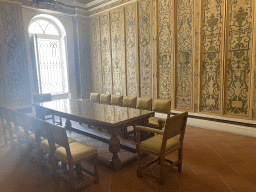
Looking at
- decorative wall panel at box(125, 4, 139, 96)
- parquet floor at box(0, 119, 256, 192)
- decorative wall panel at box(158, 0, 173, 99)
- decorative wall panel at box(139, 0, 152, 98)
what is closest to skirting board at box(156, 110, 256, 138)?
parquet floor at box(0, 119, 256, 192)

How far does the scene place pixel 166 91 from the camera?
17.1ft

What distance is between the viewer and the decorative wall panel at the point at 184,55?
460 cm

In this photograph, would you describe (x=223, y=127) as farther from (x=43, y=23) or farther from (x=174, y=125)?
(x=43, y=23)

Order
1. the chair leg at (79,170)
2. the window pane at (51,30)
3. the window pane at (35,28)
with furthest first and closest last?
the window pane at (51,30)
the window pane at (35,28)
the chair leg at (79,170)

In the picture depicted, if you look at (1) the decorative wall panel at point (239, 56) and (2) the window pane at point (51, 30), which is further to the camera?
(2) the window pane at point (51, 30)

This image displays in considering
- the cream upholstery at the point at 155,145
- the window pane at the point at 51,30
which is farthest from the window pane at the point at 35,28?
the cream upholstery at the point at 155,145

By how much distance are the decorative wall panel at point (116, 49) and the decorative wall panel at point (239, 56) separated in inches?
133

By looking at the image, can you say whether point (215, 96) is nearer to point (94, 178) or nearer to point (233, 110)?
point (233, 110)

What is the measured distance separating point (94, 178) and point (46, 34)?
5995 mm

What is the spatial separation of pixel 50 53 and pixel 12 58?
1.54 metres

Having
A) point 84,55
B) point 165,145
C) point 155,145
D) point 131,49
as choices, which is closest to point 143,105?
point 155,145

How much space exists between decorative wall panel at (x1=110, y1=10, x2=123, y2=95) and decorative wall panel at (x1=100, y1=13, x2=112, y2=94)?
0.68 ft

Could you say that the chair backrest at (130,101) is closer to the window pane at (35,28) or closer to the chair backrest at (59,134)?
the chair backrest at (59,134)

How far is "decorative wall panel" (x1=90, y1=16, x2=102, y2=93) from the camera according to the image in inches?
277
